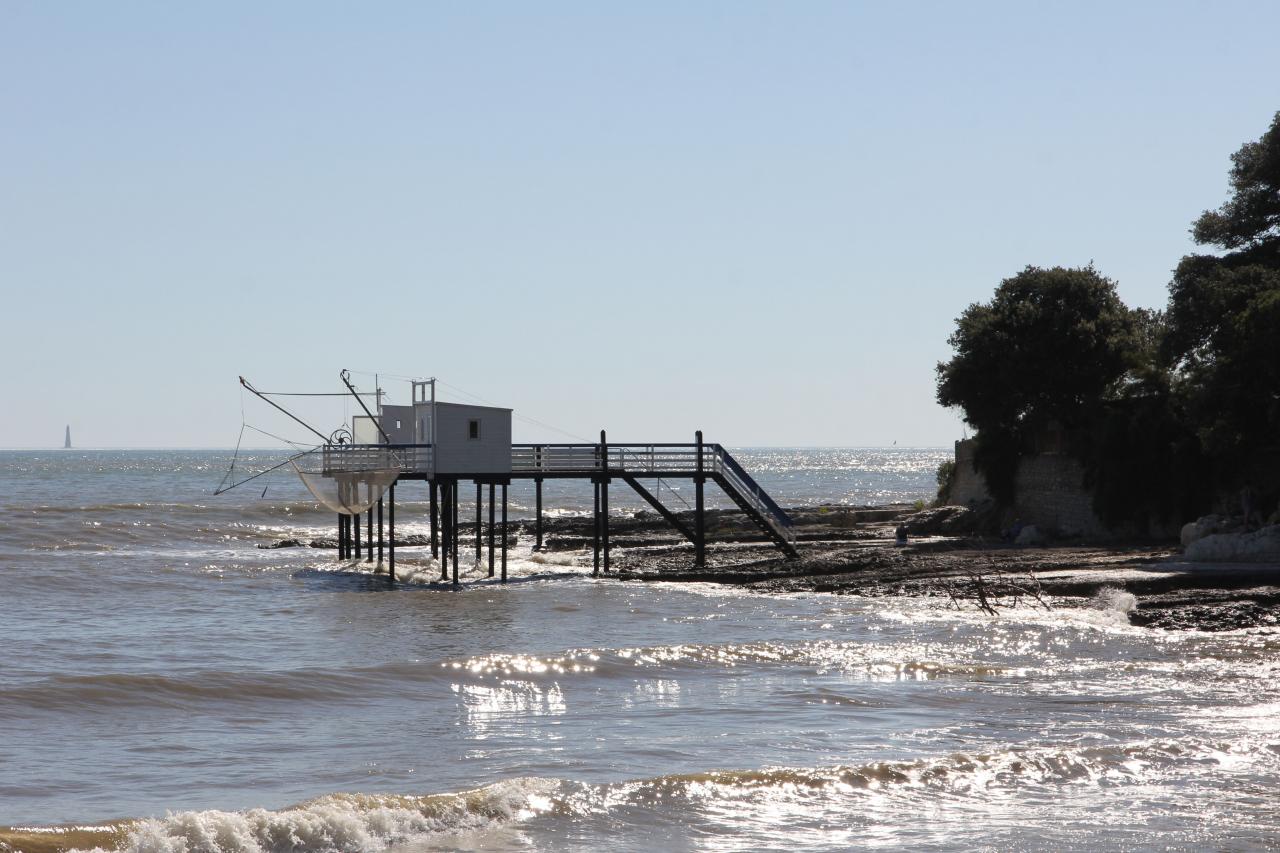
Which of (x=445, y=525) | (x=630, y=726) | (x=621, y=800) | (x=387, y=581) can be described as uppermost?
(x=445, y=525)

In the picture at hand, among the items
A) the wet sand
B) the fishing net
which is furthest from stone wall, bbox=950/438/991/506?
the fishing net

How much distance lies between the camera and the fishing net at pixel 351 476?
36.1 m

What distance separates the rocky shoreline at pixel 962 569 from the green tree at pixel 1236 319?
363 centimetres

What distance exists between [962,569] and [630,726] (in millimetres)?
15945

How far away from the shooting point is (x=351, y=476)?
120 feet

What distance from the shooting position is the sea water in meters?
12.9

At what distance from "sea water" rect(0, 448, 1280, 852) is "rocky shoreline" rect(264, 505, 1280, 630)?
938mm

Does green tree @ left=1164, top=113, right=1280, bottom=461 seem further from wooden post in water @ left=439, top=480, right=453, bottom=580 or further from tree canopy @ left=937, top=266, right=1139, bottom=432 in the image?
wooden post in water @ left=439, top=480, right=453, bottom=580

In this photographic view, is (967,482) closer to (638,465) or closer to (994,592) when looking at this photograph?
(638,465)

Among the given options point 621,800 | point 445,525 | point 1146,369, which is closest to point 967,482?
point 1146,369

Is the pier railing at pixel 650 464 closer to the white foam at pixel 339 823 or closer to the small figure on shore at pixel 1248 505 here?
the small figure on shore at pixel 1248 505

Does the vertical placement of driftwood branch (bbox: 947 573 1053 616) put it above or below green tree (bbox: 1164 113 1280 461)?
below

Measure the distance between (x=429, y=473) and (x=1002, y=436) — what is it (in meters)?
21.3

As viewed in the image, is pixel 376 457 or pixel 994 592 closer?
pixel 994 592
